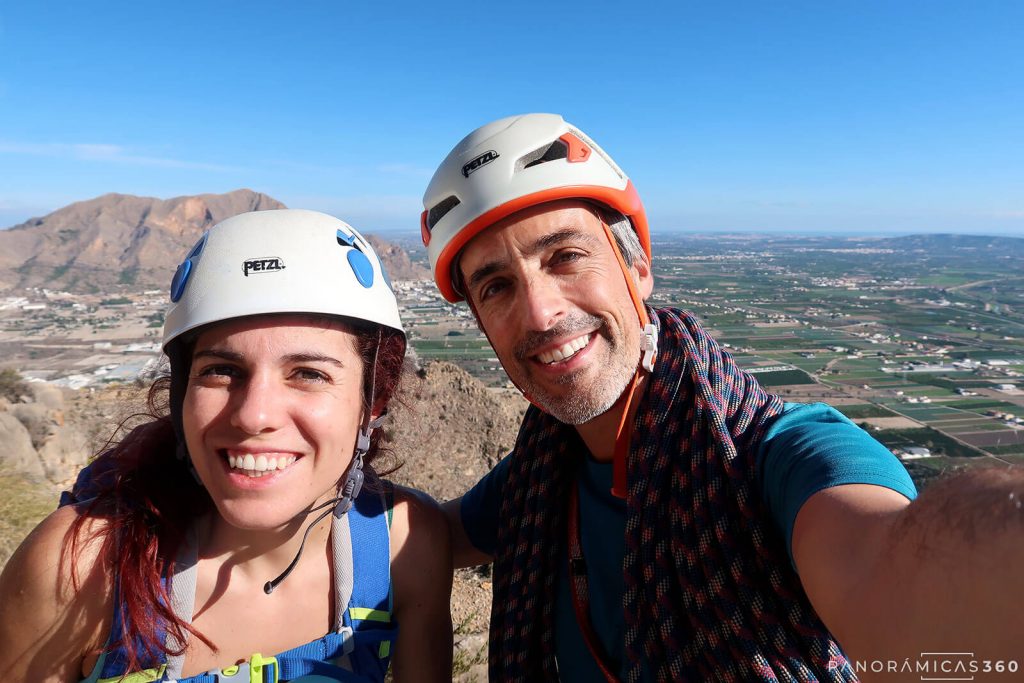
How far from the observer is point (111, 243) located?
285 ft

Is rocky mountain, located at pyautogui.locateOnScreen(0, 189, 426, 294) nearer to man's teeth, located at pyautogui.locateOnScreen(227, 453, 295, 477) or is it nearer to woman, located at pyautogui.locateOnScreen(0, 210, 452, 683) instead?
woman, located at pyautogui.locateOnScreen(0, 210, 452, 683)

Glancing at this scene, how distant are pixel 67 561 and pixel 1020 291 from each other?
67.0 meters

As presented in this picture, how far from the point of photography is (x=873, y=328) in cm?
4200

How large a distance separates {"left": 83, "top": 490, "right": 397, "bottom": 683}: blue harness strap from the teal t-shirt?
661mm

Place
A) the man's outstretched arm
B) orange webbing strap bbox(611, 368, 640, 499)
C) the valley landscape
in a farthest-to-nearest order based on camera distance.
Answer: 1. the valley landscape
2. orange webbing strap bbox(611, 368, 640, 499)
3. the man's outstretched arm

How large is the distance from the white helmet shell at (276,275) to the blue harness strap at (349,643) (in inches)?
40.3

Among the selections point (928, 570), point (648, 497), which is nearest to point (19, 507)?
point (648, 497)

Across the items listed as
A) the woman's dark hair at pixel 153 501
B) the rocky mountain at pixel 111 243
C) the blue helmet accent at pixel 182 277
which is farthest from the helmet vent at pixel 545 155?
the rocky mountain at pixel 111 243

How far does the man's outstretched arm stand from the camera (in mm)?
955

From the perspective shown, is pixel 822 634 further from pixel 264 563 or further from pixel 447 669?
pixel 264 563

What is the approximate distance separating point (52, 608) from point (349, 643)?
44.7 inches

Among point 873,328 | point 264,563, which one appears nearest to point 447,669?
point 264,563

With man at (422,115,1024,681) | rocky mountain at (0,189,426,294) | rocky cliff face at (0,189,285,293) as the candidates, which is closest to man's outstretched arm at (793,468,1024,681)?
man at (422,115,1024,681)

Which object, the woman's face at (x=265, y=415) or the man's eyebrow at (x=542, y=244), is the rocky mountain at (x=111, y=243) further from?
the woman's face at (x=265, y=415)
